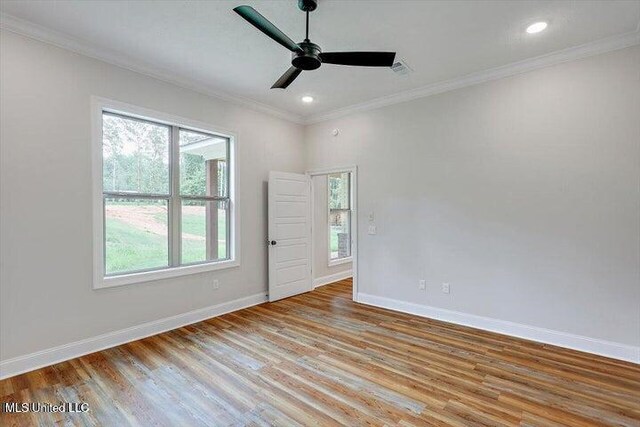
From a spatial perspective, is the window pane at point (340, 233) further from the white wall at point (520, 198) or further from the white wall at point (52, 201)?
the white wall at point (52, 201)

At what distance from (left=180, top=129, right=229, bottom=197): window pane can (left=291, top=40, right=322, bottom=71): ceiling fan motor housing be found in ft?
7.51

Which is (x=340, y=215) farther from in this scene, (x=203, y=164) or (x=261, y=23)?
(x=261, y=23)

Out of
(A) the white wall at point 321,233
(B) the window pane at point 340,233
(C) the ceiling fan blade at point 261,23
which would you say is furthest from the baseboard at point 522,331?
(C) the ceiling fan blade at point 261,23

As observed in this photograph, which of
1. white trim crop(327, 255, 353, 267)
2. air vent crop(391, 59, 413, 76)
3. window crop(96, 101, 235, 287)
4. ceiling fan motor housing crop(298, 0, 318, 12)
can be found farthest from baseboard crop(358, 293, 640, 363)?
ceiling fan motor housing crop(298, 0, 318, 12)

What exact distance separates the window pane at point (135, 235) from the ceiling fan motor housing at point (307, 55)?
8.13 ft

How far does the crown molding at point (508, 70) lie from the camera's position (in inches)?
115

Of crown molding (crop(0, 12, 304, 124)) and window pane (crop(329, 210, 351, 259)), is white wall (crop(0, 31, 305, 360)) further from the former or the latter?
window pane (crop(329, 210, 351, 259))

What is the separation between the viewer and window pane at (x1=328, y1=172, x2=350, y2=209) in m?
6.70

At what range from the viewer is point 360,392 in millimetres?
2395

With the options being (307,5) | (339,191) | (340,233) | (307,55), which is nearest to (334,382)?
(307,55)

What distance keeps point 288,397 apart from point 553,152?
346 centimetres

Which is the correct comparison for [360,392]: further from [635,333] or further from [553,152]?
[553,152]

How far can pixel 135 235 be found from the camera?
11.6 ft

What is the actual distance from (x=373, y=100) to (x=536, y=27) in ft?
6.96
